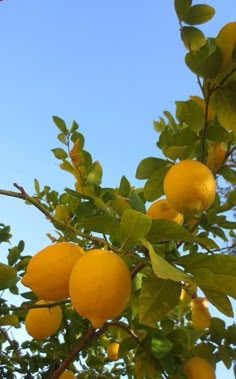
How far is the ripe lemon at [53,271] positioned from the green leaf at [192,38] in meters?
0.80

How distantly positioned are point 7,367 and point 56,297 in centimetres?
174

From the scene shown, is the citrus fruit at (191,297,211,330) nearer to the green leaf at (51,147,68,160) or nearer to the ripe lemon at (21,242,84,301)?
the green leaf at (51,147,68,160)

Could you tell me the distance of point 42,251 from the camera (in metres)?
1.14

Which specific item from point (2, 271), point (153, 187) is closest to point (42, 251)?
point (2, 271)

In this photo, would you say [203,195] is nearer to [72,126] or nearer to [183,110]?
[183,110]

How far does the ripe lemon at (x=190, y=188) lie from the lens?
4.09 ft

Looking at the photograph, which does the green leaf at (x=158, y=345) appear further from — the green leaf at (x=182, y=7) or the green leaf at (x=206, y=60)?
the green leaf at (x=182, y=7)

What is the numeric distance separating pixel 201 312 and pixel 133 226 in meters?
1.10

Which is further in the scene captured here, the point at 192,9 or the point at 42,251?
the point at 192,9

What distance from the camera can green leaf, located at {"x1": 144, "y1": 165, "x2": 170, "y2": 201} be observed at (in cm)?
161

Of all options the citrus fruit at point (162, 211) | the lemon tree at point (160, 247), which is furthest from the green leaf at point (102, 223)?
the citrus fruit at point (162, 211)

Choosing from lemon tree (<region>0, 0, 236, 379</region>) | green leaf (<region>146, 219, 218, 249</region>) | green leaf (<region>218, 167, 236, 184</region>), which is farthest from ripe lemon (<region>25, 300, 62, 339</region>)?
green leaf (<region>218, 167, 236, 184</region>)

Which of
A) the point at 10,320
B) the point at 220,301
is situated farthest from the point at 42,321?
the point at 220,301

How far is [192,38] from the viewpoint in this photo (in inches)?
57.2
